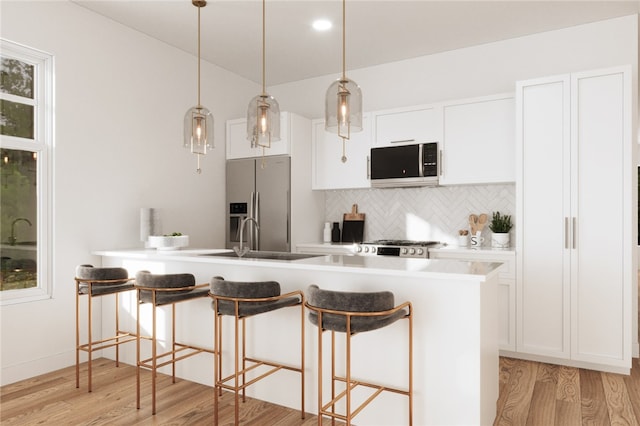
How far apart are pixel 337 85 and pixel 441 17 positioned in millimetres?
1816

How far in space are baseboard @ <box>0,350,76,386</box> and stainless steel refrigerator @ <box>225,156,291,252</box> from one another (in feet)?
6.61

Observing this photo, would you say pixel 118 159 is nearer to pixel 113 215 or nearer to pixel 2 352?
pixel 113 215

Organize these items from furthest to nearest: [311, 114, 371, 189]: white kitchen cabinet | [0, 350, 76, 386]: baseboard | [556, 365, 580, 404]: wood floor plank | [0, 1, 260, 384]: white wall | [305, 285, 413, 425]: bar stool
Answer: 1. [311, 114, 371, 189]: white kitchen cabinet
2. [0, 1, 260, 384]: white wall
3. [0, 350, 76, 386]: baseboard
4. [556, 365, 580, 404]: wood floor plank
5. [305, 285, 413, 425]: bar stool

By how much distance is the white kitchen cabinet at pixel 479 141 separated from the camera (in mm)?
4012

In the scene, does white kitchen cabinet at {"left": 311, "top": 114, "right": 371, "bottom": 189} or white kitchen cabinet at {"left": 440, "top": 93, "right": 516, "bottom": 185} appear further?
white kitchen cabinet at {"left": 311, "top": 114, "right": 371, "bottom": 189}

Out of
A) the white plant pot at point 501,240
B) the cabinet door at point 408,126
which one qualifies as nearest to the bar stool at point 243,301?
the white plant pot at point 501,240

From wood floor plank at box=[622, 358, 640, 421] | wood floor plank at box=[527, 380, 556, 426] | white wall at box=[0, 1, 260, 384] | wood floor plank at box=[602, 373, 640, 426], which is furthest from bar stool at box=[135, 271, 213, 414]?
wood floor plank at box=[622, 358, 640, 421]

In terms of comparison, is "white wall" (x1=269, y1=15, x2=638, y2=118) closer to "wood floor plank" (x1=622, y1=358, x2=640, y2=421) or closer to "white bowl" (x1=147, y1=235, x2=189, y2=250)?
"wood floor plank" (x1=622, y1=358, x2=640, y2=421)

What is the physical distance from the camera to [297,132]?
4852 millimetres

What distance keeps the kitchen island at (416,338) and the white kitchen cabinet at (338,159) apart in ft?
6.68

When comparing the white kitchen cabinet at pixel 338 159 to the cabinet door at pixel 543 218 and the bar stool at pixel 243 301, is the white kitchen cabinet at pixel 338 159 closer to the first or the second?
the cabinet door at pixel 543 218

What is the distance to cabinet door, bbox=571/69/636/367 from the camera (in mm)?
3385

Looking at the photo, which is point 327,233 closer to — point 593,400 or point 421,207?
point 421,207

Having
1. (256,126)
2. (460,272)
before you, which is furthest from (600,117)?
(256,126)
